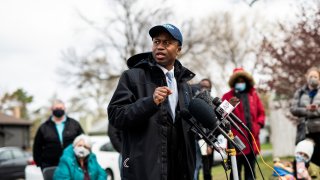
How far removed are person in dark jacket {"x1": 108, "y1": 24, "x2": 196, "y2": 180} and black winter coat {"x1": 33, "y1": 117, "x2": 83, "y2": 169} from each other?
4649 millimetres

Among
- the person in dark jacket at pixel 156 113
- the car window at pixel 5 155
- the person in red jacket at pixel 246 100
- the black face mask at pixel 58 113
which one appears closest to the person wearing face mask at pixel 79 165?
the black face mask at pixel 58 113

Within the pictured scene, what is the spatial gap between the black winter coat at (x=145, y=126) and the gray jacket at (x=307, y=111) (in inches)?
168

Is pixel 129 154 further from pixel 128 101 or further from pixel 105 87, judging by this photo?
pixel 105 87

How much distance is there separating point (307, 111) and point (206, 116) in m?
4.69

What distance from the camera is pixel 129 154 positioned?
3590 mm

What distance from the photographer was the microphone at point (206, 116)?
336 cm

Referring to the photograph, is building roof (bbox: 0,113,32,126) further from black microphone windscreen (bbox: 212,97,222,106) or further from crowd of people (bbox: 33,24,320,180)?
black microphone windscreen (bbox: 212,97,222,106)

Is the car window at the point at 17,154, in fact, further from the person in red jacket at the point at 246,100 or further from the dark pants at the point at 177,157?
the dark pants at the point at 177,157

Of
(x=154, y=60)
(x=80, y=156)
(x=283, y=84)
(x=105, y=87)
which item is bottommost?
(x=80, y=156)

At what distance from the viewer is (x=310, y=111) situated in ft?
25.1

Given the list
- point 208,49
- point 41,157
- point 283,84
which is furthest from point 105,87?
point 41,157

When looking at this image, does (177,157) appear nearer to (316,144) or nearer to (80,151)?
(80,151)

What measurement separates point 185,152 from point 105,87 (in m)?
37.6

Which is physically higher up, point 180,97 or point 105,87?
point 105,87
